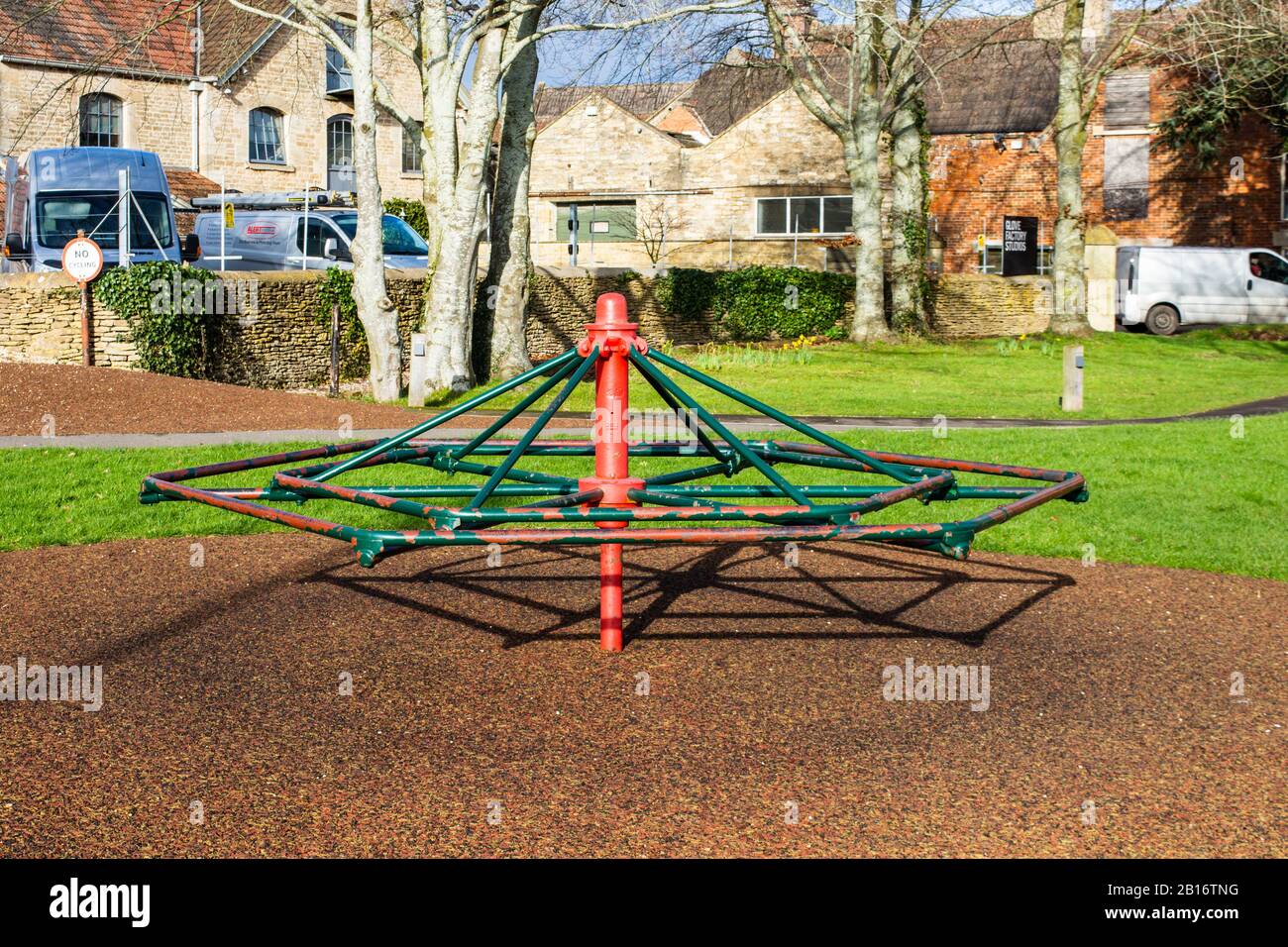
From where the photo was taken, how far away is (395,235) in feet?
88.0

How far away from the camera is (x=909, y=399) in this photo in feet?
69.7

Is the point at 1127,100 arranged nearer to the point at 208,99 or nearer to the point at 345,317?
the point at 208,99

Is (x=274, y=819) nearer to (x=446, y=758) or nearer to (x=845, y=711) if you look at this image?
(x=446, y=758)

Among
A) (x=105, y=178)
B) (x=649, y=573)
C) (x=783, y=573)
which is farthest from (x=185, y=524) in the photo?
(x=105, y=178)

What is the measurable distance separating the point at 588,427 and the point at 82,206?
13.4 metres

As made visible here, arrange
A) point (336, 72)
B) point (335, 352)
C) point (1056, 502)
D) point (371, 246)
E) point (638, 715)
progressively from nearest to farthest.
A: point (638, 715) < point (1056, 502) < point (371, 246) < point (335, 352) < point (336, 72)

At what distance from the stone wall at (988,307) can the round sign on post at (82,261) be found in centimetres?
1911

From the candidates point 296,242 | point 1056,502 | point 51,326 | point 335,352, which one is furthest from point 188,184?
point 1056,502

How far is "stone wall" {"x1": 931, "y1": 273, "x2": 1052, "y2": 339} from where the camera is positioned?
33.1 metres

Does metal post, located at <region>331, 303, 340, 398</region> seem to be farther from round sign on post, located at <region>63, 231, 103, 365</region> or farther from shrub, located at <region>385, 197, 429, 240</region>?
shrub, located at <region>385, 197, 429, 240</region>

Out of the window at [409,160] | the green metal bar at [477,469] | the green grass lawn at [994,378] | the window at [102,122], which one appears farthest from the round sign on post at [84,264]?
the window at [409,160]

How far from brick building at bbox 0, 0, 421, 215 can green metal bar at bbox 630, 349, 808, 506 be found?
3090 centimetres

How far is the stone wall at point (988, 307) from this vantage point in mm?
33125

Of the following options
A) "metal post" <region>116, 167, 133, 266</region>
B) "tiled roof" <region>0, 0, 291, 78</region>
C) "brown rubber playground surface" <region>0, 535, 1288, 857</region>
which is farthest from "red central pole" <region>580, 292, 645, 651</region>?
"tiled roof" <region>0, 0, 291, 78</region>
